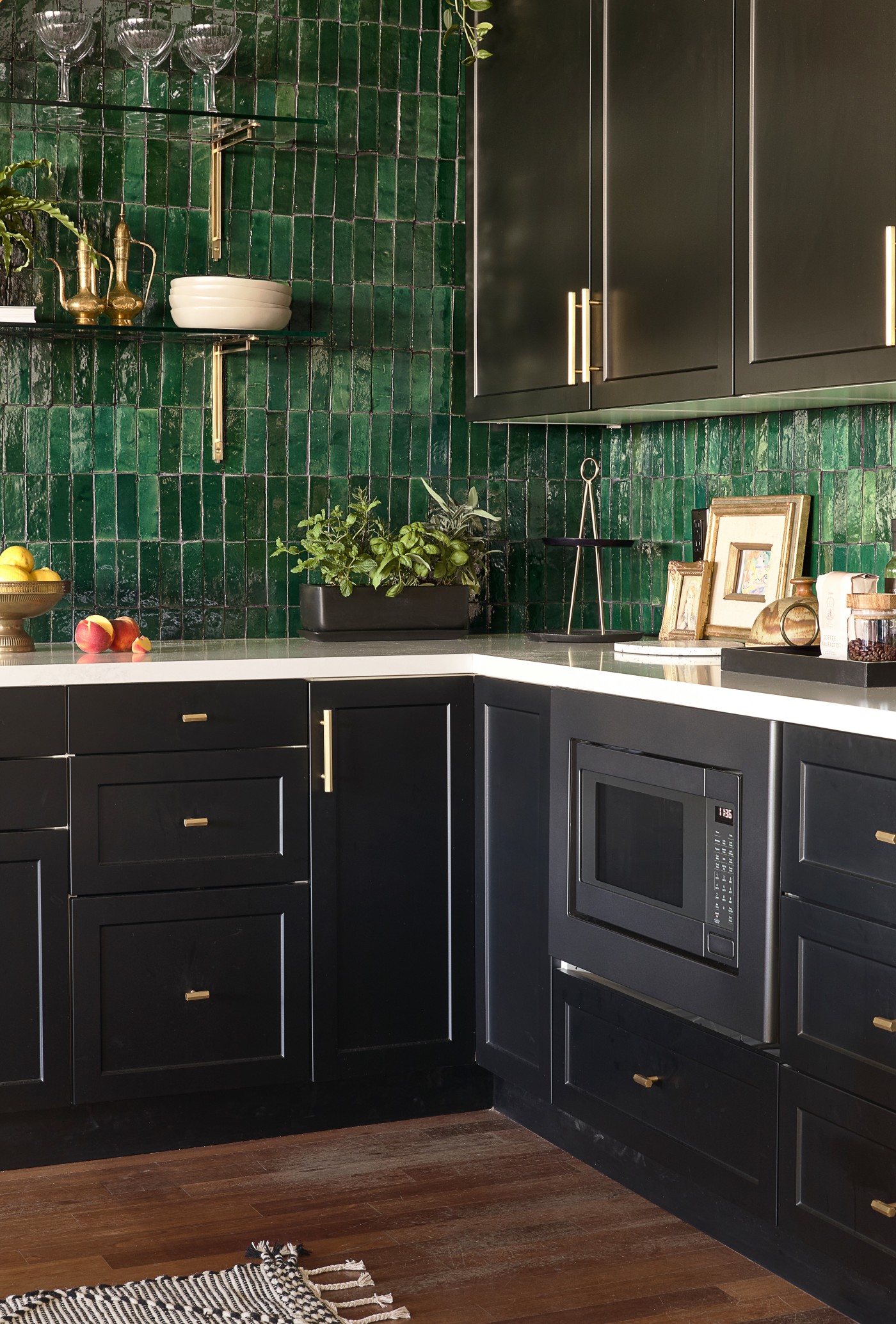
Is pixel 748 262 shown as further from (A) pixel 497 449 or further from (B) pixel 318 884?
(B) pixel 318 884

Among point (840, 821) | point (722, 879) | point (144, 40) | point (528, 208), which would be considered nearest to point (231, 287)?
point (144, 40)

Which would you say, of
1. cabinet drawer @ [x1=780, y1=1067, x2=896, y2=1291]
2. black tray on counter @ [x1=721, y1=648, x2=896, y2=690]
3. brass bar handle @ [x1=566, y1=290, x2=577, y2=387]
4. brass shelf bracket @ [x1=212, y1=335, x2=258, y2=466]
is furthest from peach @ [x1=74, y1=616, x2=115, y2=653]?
cabinet drawer @ [x1=780, y1=1067, x2=896, y2=1291]

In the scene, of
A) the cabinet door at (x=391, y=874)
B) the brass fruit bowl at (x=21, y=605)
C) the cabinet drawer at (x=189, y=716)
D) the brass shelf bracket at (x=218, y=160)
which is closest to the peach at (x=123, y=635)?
the brass fruit bowl at (x=21, y=605)

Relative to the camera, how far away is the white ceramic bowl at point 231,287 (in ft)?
10.5

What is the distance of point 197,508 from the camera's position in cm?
343

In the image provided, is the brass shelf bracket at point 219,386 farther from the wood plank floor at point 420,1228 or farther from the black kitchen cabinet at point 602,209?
the wood plank floor at point 420,1228

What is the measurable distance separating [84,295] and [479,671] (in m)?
1.17

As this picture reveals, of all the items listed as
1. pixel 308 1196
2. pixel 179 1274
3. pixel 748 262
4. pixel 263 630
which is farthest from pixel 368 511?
pixel 179 1274

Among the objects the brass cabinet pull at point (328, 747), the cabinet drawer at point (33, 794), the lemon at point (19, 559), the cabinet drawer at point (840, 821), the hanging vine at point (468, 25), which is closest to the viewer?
the cabinet drawer at point (840, 821)

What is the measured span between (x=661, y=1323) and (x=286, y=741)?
3.99 ft

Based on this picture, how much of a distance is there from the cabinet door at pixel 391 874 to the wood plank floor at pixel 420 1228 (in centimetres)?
21

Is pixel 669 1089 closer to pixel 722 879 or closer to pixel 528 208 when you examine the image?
pixel 722 879

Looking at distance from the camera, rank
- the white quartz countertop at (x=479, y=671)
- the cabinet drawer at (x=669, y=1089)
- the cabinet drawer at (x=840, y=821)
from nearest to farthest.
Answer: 1. the cabinet drawer at (x=840, y=821)
2. the white quartz countertop at (x=479, y=671)
3. the cabinet drawer at (x=669, y=1089)

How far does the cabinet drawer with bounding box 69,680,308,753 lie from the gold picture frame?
2.98 feet
